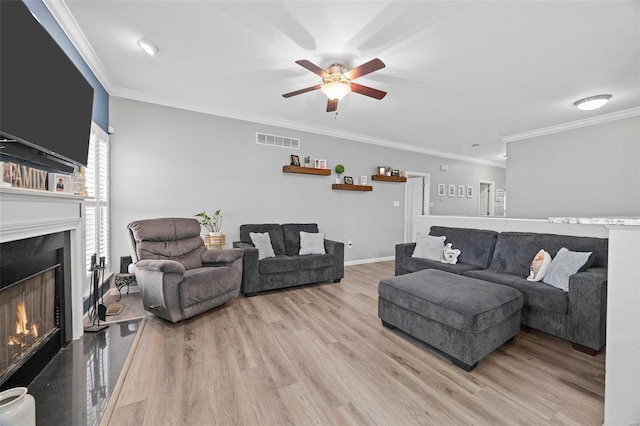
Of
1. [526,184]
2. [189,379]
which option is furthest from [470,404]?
[526,184]

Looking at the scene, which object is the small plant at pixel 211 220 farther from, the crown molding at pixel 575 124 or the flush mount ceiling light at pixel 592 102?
the crown molding at pixel 575 124

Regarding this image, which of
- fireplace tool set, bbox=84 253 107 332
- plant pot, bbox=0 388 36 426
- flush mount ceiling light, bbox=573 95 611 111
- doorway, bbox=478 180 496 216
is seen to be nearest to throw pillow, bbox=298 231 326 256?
fireplace tool set, bbox=84 253 107 332

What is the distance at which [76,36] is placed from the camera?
224 centimetres

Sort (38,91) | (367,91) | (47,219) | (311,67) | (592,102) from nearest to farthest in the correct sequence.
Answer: (38,91), (47,219), (311,67), (367,91), (592,102)

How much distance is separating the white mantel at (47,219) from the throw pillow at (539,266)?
154 inches

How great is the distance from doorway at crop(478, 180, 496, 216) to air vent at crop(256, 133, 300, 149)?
20.0 ft

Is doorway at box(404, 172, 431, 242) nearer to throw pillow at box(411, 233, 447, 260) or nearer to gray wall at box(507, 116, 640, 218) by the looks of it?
gray wall at box(507, 116, 640, 218)

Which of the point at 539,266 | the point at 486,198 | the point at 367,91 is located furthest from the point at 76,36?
the point at 486,198

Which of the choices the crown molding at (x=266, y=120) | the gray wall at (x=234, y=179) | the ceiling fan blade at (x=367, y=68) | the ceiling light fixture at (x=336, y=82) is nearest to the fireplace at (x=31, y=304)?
the gray wall at (x=234, y=179)

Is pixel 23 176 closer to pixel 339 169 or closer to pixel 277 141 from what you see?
pixel 277 141

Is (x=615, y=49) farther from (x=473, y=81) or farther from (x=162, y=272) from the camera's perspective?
(x=162, y=272)

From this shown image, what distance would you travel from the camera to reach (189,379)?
1.73m

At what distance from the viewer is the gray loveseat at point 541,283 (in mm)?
2064

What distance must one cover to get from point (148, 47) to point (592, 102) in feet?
17.2
